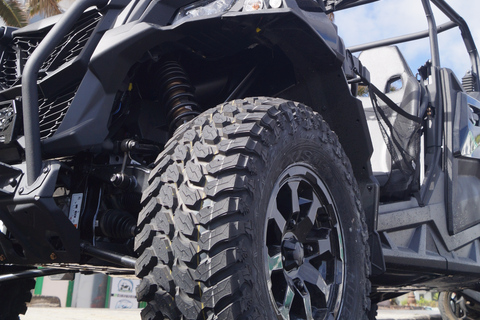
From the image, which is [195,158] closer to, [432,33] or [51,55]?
[51,55]

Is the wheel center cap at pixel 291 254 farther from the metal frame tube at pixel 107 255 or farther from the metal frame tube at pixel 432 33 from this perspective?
the metal frame tube at pixel 432 33

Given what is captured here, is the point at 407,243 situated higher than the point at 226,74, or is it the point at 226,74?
the point at 226,74

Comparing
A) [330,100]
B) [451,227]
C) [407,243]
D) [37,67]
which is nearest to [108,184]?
[37,67]

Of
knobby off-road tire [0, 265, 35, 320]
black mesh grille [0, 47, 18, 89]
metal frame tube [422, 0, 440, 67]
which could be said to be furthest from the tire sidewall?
metal frame tube [422, 0, 440, 67]

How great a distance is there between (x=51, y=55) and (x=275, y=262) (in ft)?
4.67

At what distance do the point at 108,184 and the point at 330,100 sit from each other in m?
1.32

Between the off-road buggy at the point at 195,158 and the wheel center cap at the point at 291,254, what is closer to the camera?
the off-road buggy at the point at 195,158

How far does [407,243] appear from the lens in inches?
147

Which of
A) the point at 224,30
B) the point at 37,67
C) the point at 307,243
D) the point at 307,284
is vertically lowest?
the point at 307,284

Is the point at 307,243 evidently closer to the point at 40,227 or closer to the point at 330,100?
the point at 330,100

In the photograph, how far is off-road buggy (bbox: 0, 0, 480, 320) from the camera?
1.86m

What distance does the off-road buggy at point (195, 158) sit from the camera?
6.09ft

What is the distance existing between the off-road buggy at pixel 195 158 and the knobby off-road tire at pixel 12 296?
17 mm

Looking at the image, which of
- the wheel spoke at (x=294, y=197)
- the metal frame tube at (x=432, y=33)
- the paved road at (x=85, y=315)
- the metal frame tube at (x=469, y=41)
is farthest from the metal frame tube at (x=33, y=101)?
the paved road at (x=85, y=315)
